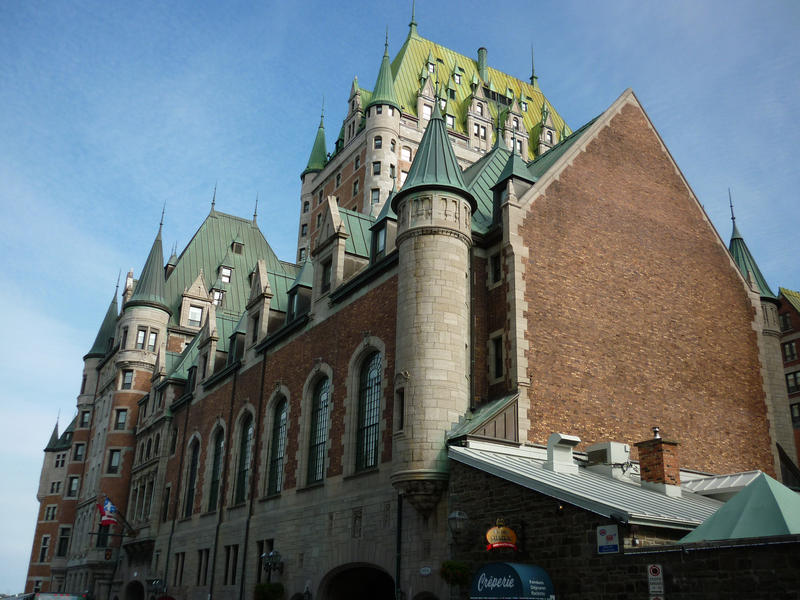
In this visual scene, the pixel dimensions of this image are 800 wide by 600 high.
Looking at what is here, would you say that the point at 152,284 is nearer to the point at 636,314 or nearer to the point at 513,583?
the point at 636,314

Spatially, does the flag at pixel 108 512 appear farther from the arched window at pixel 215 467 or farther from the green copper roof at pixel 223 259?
the green copper roof at pixel 223 259

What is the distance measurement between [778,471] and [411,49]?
6248 centimetres

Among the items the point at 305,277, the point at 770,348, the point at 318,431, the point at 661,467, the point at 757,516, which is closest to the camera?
the point at 757,516

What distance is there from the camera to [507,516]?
715 inches

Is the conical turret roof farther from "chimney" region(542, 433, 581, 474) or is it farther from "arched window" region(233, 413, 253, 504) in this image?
"chimney" region(542, 433, 581, 474)

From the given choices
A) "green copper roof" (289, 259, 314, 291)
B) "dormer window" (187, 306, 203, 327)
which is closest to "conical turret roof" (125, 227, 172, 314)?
"dormer window" (187, 306, 203, 327)

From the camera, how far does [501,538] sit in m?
17.4

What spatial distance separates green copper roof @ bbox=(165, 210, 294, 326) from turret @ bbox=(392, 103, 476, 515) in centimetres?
4152

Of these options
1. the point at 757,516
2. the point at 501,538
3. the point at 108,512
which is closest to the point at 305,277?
the point at 501,538

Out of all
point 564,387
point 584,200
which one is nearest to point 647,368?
point 564,387

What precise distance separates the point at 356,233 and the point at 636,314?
12196 millimetres

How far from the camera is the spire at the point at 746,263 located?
103ft

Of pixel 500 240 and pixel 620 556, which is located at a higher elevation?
pixel 500 240

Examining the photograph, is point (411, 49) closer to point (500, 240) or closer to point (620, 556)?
point (500, 240)
